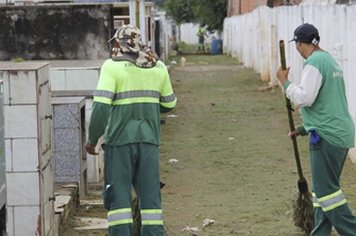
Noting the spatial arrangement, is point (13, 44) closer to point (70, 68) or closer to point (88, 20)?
point (88, 20)

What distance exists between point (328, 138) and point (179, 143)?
735cm

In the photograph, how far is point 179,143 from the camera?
14.6m

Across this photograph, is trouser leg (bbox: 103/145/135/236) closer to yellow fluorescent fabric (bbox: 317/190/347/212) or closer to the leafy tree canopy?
yellow fluorescent fabric (bbox: 317/190/347/212)

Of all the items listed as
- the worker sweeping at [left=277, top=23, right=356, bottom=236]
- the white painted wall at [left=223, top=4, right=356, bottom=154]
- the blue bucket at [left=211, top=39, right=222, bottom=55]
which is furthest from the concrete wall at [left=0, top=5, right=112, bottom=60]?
the blue bucket at [left=211, top=39, right=222, bottom=55]

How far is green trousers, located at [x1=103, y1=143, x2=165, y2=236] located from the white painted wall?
510cm

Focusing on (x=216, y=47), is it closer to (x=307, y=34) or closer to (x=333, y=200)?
(x=307, y=34)

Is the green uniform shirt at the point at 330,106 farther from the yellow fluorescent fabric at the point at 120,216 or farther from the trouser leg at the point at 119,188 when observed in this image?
the yellow fluorescent fabric at the point at 120,216

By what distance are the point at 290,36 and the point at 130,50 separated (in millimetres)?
13832

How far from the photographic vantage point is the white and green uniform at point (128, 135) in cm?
718

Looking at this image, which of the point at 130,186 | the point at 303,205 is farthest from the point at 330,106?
the point at 130,186

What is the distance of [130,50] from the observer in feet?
23.8

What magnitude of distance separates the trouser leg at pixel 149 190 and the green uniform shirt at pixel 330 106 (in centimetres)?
134

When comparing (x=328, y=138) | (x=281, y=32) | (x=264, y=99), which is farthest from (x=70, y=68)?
(x=281, y=32)

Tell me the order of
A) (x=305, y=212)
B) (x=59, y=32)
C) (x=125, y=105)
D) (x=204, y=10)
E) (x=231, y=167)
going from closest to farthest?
1. (x=125, y=105)
2. (x=305, y=212)
3. (x=231, y=167)
4. (x=59, y=32)
5. (x=204, y=10)
